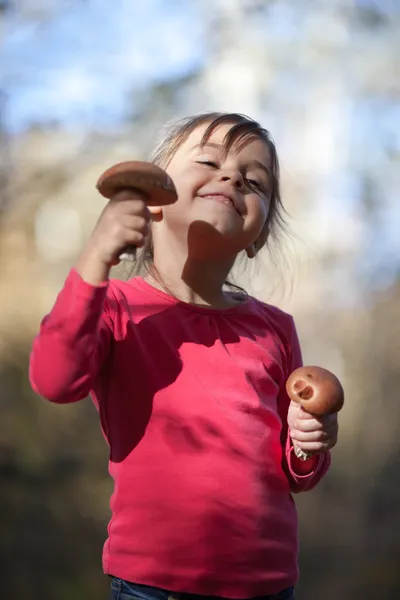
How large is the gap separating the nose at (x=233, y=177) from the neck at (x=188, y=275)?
3.9 inches

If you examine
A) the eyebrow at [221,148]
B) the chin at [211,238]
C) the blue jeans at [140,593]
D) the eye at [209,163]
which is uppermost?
the eyebrow at [221,148]

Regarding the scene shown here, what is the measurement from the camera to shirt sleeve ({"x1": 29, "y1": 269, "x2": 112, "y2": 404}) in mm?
787

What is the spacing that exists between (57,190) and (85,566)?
3.75 ft

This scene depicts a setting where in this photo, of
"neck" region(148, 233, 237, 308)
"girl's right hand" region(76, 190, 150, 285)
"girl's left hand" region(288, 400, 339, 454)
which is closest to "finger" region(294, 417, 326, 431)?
"girl's left hand" region(288, 400, 339, 454)

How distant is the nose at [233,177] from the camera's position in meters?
0.96

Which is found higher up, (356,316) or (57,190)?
(57,190)

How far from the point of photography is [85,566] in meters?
2.29

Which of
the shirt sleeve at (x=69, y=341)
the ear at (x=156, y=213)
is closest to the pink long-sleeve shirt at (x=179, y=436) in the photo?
the shirt sleeve at (x=69, y=341)

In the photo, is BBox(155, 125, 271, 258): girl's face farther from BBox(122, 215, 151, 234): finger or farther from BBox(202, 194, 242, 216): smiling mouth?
BBox(122, 215, 151, 234): finger

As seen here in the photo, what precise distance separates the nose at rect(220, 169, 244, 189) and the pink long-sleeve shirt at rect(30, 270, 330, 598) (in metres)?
0.16

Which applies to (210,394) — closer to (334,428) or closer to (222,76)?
(334,428)

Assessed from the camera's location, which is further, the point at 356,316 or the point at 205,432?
the point at 356,316

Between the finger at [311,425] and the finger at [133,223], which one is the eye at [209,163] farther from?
the finger at [311,425]

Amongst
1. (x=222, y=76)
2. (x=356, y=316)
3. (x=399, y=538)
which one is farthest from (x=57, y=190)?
(x=399, y=538)
